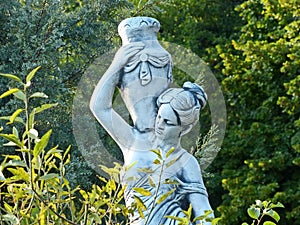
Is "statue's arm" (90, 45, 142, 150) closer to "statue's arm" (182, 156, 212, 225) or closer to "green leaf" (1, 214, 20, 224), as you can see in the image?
"statue's arm" (182, 156, 212, 225)

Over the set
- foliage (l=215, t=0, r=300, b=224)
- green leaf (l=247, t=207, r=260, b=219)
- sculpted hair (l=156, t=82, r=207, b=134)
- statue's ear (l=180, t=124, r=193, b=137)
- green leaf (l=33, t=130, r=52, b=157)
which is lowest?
foliage (l=215, t=0, r=300, b=224)

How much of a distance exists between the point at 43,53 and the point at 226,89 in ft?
27.1

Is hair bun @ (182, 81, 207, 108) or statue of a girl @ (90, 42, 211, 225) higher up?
hair bun @ (182, 81, 207, 108)

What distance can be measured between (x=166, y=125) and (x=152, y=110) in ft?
0.48

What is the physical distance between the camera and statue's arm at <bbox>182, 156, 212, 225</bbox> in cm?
586

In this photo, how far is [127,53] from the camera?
5980 millimetres

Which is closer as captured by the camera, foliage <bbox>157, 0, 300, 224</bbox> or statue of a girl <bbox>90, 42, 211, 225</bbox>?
statue of a girl <bbox>90, 42, 211, 225</bbox>

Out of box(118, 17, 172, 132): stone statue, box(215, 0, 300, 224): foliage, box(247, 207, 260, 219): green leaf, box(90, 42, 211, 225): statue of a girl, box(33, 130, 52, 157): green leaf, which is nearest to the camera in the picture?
box(33, 130, 52, 157): green leaf

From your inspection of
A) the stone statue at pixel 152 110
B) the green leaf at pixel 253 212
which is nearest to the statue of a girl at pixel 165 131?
the stone statue at pixel 152 110

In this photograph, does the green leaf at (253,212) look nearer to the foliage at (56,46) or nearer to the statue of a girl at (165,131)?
the statue of a girl at (165,131)

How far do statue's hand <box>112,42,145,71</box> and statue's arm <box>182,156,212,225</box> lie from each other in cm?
70

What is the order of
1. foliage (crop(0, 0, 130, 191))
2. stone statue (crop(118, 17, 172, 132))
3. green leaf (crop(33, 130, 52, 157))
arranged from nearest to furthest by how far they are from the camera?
green leaf (crop(33, 130, 52, 157)) < stone statue (crop(118, 17, 172, 132)) < foliage (crop(0, 0, 130, 191))

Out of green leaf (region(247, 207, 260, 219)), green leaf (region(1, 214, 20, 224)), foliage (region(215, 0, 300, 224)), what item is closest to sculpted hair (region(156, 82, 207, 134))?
green leaf (region(247, 207, 260, 219))

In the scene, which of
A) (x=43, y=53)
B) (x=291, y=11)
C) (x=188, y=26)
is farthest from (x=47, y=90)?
(x=188, y=26)
